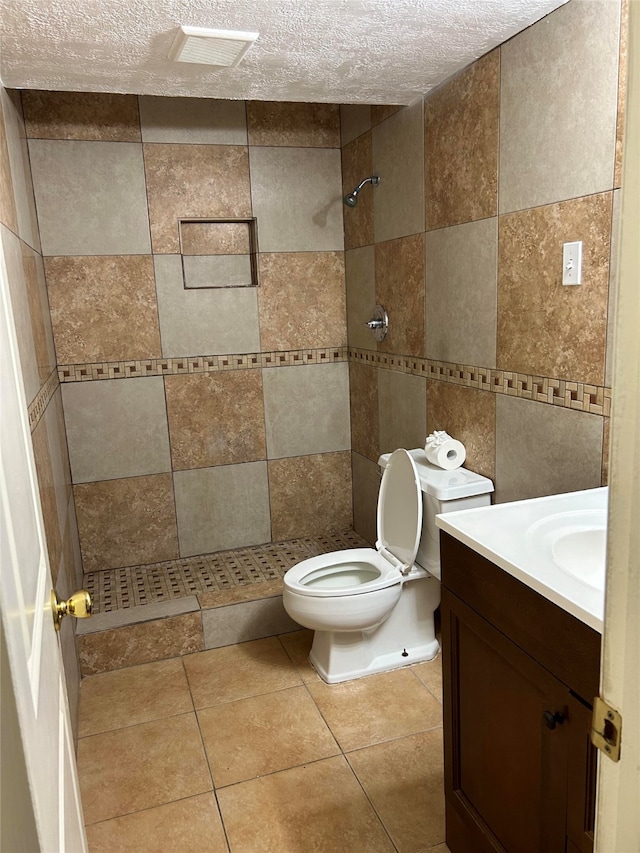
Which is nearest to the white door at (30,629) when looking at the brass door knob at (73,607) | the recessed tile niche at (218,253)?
the brass door knob at (73,607)

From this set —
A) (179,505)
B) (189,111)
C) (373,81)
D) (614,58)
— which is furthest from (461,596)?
(189,111)

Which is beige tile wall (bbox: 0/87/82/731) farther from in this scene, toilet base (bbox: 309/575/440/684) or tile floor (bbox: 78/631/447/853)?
toilet base (bbox: 309/575/440/684)

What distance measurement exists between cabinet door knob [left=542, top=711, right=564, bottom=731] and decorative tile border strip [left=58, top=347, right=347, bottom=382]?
2371 millimetres

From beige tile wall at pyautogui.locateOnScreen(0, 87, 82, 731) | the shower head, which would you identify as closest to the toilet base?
beige tile wall at pyautogui.locateOnScreen(0, 87, 82, 731)

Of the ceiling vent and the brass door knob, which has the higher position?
the ceiling vent

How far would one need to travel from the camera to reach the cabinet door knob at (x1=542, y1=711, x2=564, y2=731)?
1.19 m

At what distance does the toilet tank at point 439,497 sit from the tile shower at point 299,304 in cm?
9

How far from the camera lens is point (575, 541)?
1.45 meters

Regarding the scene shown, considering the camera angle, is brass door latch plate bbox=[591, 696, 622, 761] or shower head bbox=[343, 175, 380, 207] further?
shower head bbox=[343, 175, 380, 207]

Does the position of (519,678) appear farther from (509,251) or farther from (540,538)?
(509,251)

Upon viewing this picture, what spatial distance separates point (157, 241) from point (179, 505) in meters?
1.29

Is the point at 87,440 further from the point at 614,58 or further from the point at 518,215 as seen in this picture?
the point at 614,58

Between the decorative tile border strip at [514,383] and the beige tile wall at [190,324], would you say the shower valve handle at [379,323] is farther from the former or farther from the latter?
the beige tile wall at [190,324]

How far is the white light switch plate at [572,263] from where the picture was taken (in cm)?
178
